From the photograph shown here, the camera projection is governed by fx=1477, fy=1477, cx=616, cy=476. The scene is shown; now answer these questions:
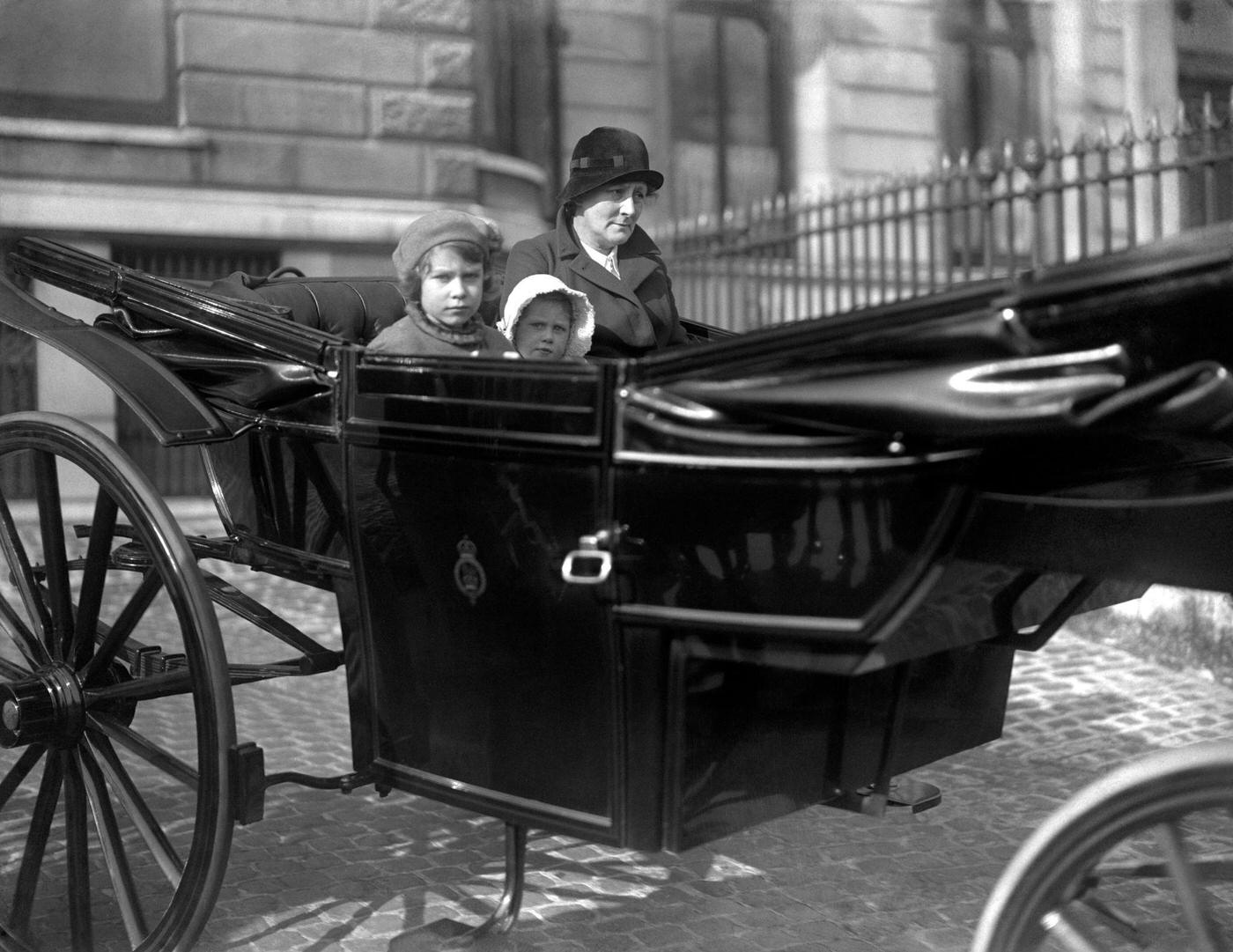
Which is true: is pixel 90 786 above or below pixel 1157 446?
below

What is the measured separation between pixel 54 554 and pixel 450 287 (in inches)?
38.0

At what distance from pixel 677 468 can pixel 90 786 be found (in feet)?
4.80

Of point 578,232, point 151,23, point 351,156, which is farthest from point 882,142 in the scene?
point 578,232

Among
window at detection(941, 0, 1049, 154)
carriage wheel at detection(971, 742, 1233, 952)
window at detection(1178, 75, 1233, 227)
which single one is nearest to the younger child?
carriage wheel at detection(971, 742, 1233, 952)

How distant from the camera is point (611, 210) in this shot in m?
3.23

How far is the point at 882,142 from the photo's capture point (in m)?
13.6

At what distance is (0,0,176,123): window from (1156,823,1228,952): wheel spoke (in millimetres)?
8703

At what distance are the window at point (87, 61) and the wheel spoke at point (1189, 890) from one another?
870 centimetres

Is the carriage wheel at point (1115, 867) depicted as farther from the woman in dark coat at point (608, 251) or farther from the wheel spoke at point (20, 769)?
the wheel spoke at point (20, 769)

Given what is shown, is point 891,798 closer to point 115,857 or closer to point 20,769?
point 115,857

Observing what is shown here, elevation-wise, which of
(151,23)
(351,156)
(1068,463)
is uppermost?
(151,23)

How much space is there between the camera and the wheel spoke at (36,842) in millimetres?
2871

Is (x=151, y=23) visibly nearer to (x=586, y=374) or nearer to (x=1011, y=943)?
(x=586, y=374)

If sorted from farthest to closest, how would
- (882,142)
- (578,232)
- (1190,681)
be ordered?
(882,142) → (1190,681) → (578,232)
